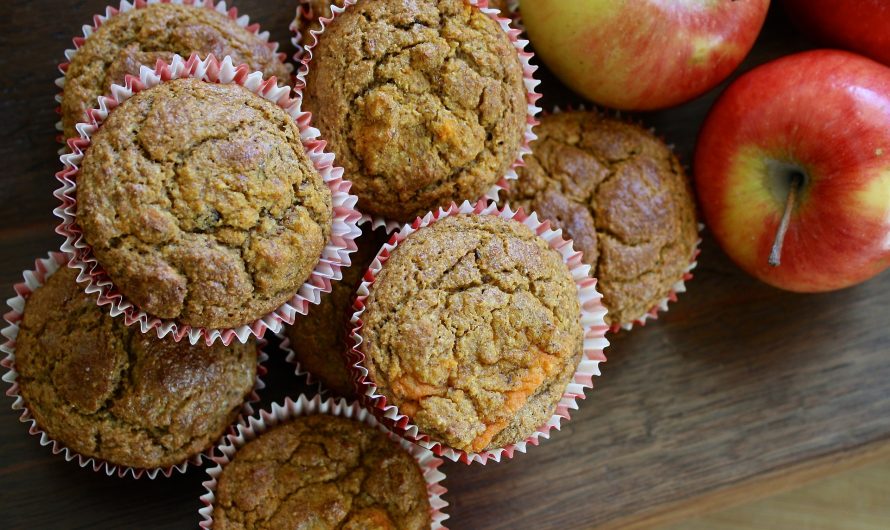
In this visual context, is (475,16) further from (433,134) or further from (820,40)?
(820,40)

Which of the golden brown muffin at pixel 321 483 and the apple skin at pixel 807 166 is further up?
the apple skin at pixel 807 166

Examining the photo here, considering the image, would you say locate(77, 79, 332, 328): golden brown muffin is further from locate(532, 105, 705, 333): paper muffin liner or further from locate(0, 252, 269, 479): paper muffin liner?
locate(532, 105, 705, 333): paper muffin liner

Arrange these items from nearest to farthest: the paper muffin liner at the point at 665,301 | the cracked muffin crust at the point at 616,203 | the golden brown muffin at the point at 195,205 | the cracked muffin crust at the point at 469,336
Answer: the golden brown muffin at the point at 195,205, the cracked muffin crust at the point at 469,336, the cracked muffin crust at the point at 616,203, the paper muffin liner at the point at 665,301

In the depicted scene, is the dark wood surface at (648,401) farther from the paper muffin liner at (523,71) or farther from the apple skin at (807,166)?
the paper muffin liner at (523,71)

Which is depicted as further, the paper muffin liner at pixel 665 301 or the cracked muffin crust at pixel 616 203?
the paper muffin liner at pixel 665 301

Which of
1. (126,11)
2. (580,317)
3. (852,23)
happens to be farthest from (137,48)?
(852,23)

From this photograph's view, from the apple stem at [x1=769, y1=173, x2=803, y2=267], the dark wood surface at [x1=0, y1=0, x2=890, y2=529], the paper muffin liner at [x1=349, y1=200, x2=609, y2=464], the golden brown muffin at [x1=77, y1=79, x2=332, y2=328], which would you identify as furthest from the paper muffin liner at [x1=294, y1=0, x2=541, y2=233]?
the apple stem at [x1=769, y1=173, x2=803, y2=267]

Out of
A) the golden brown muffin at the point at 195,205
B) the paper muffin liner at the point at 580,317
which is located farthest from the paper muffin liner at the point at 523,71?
the golden brown muffin at the point at 195,205
